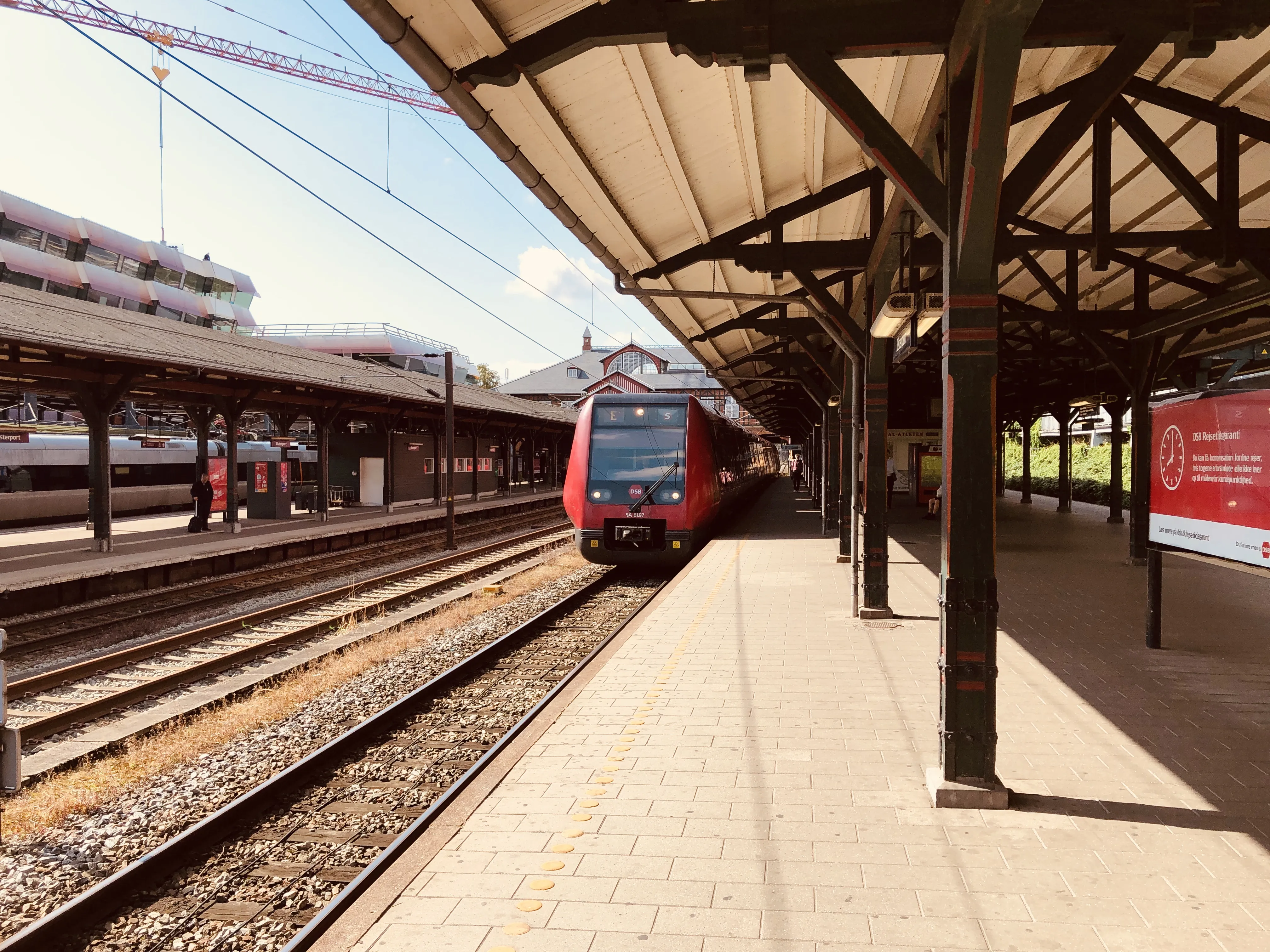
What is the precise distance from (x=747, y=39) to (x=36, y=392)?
19188 millimetres

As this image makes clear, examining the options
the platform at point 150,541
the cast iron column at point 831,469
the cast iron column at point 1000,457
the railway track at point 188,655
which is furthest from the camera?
the cast iron column at point 1000,457

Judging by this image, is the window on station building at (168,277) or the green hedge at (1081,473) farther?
the window on station building at (168,277)

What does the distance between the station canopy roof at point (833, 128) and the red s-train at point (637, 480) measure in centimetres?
185

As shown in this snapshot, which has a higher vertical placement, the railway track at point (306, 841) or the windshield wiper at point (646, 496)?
the windshield wiper at point (646, 496)

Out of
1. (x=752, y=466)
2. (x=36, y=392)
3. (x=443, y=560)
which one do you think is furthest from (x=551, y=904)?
(x=752, y=466)

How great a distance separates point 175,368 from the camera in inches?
567

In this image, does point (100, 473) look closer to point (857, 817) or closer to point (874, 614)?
point (874, 614)

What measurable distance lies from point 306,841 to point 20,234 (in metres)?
47.9

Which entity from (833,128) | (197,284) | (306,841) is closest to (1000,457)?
(833,128)

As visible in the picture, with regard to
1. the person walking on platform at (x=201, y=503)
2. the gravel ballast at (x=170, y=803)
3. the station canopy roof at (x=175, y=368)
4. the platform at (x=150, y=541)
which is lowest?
the gravel ballast at (x=170, y=803)

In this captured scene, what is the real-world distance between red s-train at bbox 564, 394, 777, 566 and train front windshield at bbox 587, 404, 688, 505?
0.03 ft

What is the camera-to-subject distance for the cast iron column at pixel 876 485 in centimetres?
855

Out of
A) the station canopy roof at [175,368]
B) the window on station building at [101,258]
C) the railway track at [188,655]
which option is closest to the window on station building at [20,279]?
the window on station building at [101,258]

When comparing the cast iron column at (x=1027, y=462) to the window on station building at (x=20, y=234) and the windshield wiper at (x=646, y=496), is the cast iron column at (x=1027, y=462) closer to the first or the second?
the windshield wiper at (x=646, y=496)
